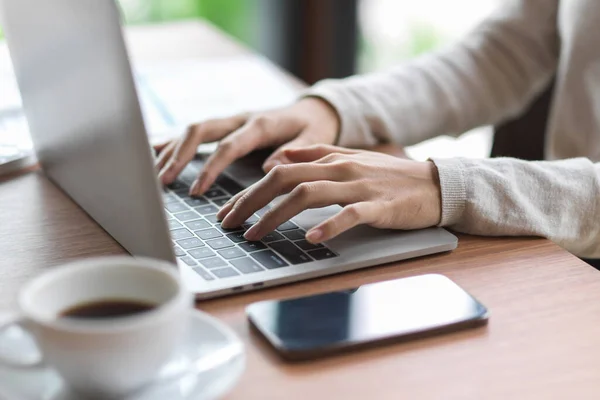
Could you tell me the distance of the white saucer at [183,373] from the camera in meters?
0.50

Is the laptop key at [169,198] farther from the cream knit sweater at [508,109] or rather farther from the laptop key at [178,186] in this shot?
the cream knit sweater at [508,109]

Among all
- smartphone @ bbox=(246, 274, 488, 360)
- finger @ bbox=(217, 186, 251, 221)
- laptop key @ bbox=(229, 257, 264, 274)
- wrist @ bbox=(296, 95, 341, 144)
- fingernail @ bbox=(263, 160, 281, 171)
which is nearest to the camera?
smartphone @ bbox=(246, 274, 488, 360)

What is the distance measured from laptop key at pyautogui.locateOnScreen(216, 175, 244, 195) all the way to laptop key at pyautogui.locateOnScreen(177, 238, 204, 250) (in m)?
0.14

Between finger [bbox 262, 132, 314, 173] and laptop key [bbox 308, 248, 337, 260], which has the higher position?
finger [bbox 262, 132, 314, 173]

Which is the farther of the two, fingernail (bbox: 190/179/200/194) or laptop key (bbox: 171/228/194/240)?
fingernail (bbox: 190/179/200/194)

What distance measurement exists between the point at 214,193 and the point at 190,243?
0.15m

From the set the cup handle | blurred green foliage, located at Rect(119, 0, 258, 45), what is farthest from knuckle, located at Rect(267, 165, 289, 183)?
blurred green foliage, located at Rect(119, 0, 258, 45)

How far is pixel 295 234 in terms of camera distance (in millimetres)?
753

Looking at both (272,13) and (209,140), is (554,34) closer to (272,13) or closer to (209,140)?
(209,140)

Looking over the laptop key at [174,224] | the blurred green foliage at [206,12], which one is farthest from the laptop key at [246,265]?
the blurred green foliage at [206,12]

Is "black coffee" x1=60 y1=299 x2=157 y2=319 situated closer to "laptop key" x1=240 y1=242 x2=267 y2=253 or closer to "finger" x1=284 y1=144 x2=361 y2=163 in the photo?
"laptop key" x1=240 y1=242 x2=267 y2=253

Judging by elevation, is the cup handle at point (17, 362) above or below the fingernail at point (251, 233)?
above

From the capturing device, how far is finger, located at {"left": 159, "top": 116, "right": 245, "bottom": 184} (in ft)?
2.99

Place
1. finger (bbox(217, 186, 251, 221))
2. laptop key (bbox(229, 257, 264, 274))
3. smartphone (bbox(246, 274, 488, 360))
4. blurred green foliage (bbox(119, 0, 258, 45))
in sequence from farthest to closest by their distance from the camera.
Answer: blurred green foliage (bbox(119, 0, 258, 45)), finger (bbox(217, 186, 251, 221)), laptop key (bbox(229, 257, 264, 274)), smartphone (bbox(246, 274, 488, 360))
